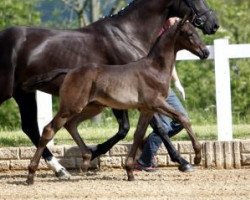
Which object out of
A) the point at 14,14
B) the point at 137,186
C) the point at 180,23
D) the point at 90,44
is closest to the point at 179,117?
the point at 137,186

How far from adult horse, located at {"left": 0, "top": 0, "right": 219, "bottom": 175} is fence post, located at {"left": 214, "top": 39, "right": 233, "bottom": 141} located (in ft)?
3.19

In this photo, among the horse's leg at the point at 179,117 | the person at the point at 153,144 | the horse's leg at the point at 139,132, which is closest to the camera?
the horse's leg at the point at 179,117

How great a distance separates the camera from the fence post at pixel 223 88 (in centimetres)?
1232

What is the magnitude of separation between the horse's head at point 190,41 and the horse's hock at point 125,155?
172cm

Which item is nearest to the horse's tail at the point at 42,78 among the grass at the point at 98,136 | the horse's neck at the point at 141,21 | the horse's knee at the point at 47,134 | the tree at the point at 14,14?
the horse's knee at the point at 47,134

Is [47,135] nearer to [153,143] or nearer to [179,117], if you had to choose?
[179,117]

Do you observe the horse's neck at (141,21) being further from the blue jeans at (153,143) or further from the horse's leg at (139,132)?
the horse's leg at (139,132)

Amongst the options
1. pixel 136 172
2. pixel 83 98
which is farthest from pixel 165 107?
pixel 136 172

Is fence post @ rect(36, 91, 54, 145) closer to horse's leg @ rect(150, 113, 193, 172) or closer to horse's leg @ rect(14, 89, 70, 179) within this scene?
horse's leg @ rect(14, 89, 70, 179)

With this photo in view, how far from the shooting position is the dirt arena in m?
9.51

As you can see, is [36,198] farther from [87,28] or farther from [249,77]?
[249,77]

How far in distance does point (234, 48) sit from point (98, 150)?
7.46 feet

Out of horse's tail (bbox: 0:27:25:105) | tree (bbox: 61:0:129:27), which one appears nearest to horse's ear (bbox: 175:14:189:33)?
horse's tail (bbox: 0:27:25:105)

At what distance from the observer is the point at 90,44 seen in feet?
37.2
